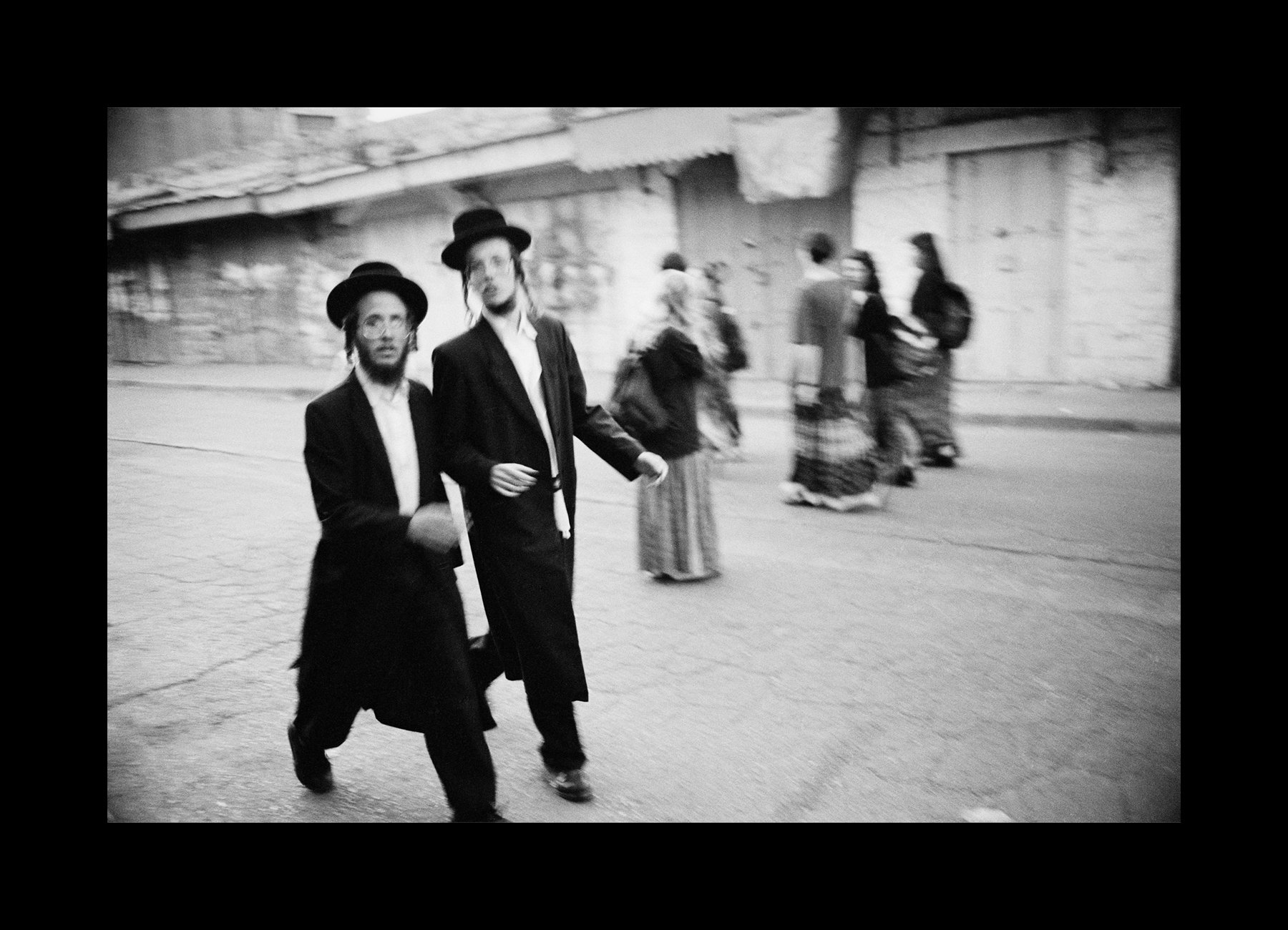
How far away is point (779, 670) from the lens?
13.4 ft

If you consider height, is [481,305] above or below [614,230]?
below

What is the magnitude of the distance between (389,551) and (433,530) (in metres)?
0.16

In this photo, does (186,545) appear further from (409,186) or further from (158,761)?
(409,186)

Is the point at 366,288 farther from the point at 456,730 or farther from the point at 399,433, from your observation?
the point at 456,730

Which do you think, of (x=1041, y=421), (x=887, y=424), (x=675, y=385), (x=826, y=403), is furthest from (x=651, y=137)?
(x=675, y=385)

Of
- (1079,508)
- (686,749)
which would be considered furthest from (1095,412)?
(686,749)

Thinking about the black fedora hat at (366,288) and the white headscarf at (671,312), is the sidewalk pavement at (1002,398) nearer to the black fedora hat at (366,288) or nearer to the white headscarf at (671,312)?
the white headscarf at (671,312)

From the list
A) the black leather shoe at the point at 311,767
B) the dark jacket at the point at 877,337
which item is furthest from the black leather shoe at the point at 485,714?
the dark jacket at the point at 877,337

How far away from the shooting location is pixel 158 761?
3428 millimetres

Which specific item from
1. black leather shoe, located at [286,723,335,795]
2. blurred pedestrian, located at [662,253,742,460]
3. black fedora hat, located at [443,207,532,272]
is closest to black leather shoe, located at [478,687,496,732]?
black leather shoe, located at [286,723,335,795]

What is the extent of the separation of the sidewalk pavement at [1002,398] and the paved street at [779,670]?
138 centimetres

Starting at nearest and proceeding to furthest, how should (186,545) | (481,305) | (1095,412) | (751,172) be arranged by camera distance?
(481,305), (186,545), (1095,412), (751,172)

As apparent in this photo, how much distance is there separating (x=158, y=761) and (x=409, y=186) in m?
13.1
